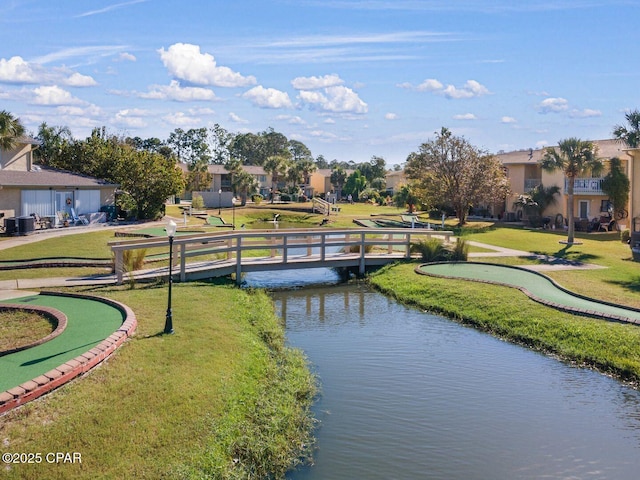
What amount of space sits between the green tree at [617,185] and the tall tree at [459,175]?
6.60m

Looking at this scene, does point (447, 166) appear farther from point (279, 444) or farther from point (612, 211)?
point (279, 444)

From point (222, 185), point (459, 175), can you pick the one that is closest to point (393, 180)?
point (222, 185)

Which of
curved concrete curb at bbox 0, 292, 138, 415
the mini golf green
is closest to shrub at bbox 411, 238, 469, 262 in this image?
the mini golf green

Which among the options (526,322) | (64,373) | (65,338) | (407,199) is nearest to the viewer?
(64,373)

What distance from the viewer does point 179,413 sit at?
8.32 metres

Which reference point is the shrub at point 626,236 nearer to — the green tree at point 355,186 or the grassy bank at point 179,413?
the grassy bank at point 179,413

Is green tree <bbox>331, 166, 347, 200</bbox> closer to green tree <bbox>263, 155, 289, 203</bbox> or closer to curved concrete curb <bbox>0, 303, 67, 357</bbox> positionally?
green tree <bbox>263, 155, 289, 203</bbox>

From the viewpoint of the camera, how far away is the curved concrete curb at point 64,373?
304 inches

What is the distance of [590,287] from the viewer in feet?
59.4

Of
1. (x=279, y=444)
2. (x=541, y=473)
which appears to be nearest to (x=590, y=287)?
(x=541, y=473)

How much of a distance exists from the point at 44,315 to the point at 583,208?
1348 inches

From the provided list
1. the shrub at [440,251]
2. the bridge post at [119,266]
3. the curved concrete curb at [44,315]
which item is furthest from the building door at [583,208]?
the curved concrete curb at [44,315]

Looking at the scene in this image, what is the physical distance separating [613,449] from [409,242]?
15.1 meters

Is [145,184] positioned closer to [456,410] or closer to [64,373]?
[64,373]
